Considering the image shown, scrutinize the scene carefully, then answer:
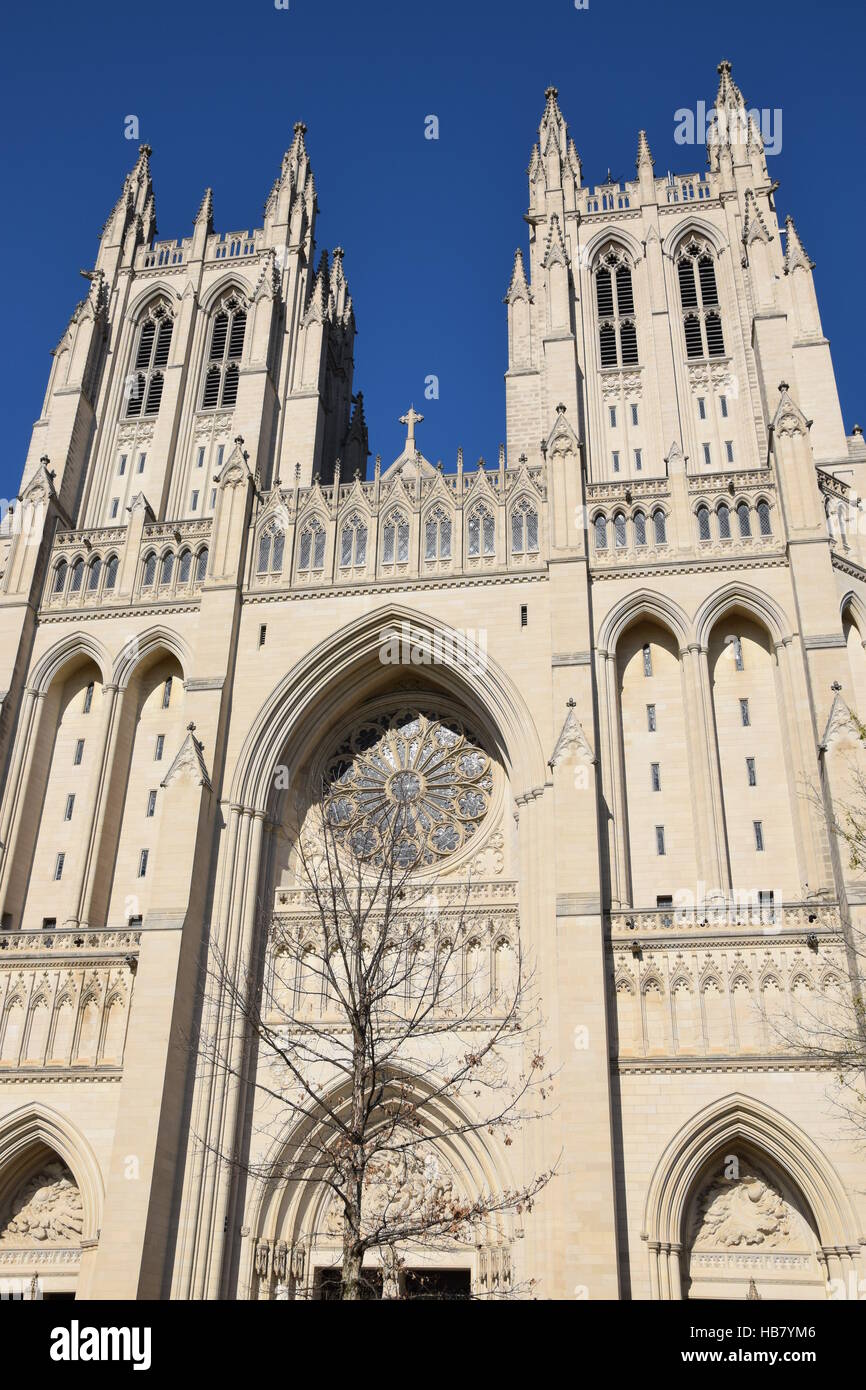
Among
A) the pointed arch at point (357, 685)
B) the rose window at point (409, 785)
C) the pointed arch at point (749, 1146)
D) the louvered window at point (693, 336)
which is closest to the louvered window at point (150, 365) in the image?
the pointed arch at point (357, 685)

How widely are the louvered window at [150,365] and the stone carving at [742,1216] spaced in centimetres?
2316

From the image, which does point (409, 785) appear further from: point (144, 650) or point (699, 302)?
point (699, 302)

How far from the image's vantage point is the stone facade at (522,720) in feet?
62.6

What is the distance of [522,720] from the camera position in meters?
23.1

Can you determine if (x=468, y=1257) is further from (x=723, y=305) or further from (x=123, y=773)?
(x=723, y=305)

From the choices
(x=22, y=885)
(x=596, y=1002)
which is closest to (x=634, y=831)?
(x=596, y=1002)

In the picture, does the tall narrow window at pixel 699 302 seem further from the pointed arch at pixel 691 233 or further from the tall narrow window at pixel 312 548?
the tall narrow window at pixel 312 548

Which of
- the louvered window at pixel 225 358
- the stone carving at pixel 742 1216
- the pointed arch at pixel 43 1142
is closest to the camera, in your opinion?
the stone carving at pixel 742 1216

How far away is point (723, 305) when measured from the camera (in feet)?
99.7

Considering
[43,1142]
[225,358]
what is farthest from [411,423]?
[43,1142]

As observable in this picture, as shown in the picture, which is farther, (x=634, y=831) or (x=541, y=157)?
(x=541, y=157)

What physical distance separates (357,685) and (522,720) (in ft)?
13.6
